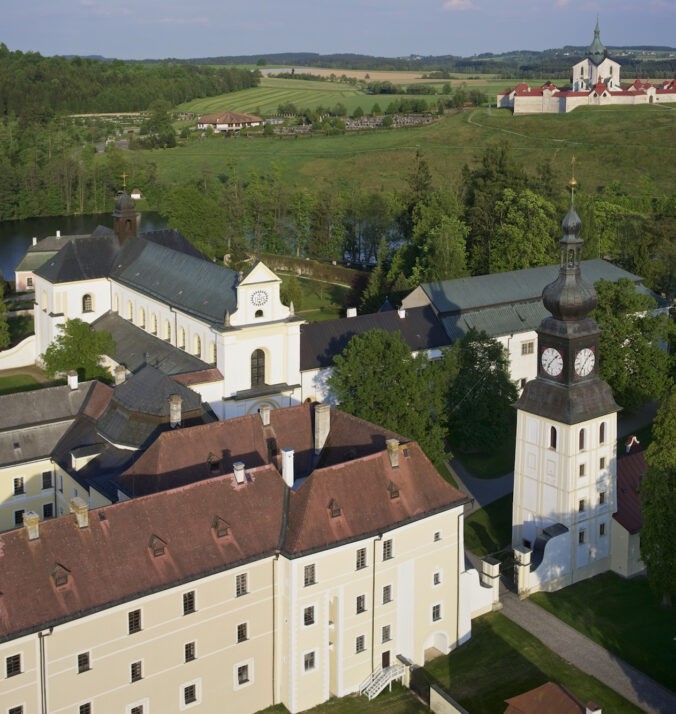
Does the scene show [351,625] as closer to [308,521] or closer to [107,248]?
[308,521]

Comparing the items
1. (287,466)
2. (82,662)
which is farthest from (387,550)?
(82,662)

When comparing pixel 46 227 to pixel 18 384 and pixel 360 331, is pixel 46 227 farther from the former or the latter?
pixel 360 331

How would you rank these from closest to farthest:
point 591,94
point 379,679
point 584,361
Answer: point 379,679
point 584,361
point 591,94

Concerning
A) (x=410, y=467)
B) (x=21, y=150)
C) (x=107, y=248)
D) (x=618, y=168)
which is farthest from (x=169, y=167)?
(x=410, y=467)

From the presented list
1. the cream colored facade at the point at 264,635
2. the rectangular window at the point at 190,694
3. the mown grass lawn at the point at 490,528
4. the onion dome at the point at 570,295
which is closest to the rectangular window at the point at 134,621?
the cream colored facade at the point at 264,635

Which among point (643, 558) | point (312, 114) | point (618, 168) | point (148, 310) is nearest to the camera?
point (643, 558)

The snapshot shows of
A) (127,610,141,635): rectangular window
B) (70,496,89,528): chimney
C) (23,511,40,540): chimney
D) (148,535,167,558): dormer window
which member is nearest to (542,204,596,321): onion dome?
(148,535,167,558): dormer window
